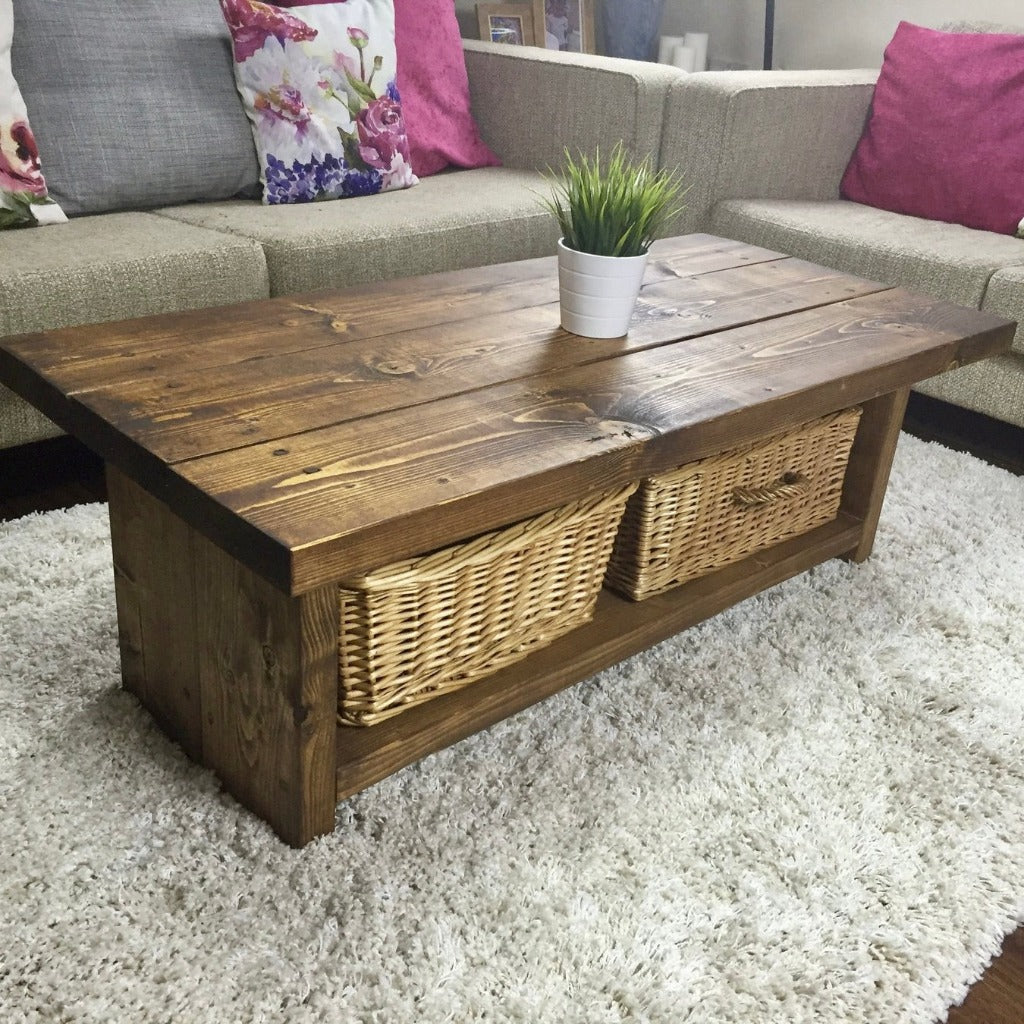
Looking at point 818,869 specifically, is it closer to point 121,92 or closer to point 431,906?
point 431,906

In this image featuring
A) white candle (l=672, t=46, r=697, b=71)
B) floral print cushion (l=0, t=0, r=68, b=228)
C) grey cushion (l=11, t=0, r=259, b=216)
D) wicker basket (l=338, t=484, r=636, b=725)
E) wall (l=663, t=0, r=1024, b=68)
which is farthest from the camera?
white candle (l=672, t=46, r=697, b=71)

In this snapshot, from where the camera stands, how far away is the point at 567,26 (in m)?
3.47

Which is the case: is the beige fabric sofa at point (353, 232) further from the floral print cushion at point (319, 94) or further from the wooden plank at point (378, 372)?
the wooden plank at point (378, 372)

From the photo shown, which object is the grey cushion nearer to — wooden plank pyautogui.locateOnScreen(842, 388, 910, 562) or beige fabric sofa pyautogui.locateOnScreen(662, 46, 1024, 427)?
beige fabric sofa pyautogui.locateOnScreen(662, 46, 1024, 427)

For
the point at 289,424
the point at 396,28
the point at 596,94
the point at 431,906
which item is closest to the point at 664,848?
the point at 431,906

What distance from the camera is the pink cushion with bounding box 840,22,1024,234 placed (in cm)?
247

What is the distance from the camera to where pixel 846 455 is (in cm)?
171

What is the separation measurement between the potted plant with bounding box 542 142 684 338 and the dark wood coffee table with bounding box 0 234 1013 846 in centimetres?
4

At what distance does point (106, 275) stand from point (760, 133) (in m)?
1.58

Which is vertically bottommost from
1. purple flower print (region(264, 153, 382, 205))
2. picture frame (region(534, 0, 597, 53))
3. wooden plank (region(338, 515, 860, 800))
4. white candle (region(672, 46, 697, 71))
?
wooden plank (region(338, 515, 860, 800))

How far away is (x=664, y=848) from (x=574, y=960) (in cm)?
19

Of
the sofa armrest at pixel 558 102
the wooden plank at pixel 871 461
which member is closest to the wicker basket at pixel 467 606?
the wooden plank at pixel 871 461

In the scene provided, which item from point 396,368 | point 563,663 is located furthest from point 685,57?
point 563,663

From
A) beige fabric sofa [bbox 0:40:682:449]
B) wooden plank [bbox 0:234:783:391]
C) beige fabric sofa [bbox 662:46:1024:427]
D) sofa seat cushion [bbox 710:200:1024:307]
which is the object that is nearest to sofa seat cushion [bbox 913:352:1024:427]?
beige fabric sofa [bbox 662:46:1024:427]
